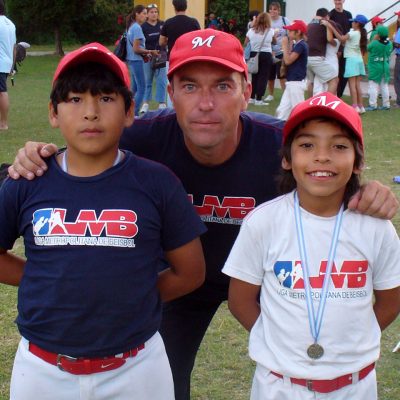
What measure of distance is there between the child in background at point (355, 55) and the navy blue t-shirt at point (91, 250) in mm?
12157

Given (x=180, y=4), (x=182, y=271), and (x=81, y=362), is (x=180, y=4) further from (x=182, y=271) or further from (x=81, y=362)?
(x=81, y=362)

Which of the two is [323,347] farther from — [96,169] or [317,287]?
[96,169]

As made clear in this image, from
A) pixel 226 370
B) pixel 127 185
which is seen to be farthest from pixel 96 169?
pixel 226 370

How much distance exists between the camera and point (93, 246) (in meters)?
2.38

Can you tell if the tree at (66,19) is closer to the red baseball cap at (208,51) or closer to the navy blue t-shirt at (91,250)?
the red baseball cap at (208,51)

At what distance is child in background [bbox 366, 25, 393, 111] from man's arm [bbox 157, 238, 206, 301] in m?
12.7

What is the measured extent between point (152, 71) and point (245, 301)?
11.3m

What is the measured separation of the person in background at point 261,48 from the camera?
48.6 ft

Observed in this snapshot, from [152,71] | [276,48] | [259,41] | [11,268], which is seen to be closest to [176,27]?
[152,71]

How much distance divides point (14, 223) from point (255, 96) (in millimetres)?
13066

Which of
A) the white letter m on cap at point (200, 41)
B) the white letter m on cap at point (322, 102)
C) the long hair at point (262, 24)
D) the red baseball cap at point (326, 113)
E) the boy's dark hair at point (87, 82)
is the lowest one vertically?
the long hair at point (262, 24)

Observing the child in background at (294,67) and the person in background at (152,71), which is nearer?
the child in background at (294,67)

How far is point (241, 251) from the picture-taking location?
2520mm

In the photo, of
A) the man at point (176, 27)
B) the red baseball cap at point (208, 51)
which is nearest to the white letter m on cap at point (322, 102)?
the red baseball cap at point (208, 51)
